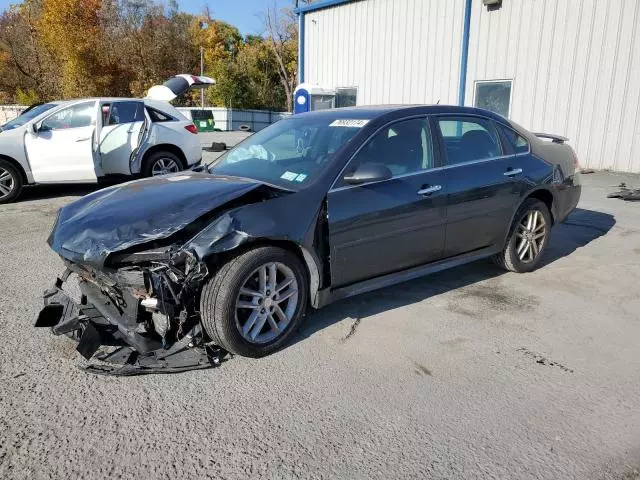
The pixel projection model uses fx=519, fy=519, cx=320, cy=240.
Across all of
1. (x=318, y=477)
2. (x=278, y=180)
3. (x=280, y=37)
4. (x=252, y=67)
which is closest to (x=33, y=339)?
(x=278, y=180)

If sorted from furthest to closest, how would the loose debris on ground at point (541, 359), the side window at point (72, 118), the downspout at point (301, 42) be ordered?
the downspout at point (301, 42) < the side window at point (72, 118) < the loose debris on ground at point (541, 359)

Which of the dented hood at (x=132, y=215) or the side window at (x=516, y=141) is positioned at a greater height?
the side window at (x=516, y=141)

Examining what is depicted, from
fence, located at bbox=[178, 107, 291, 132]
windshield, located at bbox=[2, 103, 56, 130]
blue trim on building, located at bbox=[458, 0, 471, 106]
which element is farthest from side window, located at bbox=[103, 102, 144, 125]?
fence, located at bbox=[178, 107, 291, 132]

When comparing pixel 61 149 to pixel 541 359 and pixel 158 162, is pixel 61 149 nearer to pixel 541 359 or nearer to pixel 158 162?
pixel 158 162

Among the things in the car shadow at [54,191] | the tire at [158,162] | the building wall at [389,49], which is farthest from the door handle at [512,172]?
the building wall at [389,49]

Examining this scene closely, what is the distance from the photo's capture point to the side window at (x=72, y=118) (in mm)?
8492

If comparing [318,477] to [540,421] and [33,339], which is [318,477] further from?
[33,339]

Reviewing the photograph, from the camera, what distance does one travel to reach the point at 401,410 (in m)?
2.82

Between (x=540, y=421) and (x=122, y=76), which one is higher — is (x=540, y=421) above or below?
below

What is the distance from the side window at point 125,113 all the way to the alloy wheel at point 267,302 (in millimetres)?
6702

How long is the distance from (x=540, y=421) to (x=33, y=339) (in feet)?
10.6

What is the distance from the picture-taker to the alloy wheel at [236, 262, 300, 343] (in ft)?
10.7

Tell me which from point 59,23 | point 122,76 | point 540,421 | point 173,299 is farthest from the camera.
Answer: point 122,76

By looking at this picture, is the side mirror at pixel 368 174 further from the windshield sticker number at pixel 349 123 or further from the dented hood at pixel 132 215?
the dented hood at pixel 132 215
